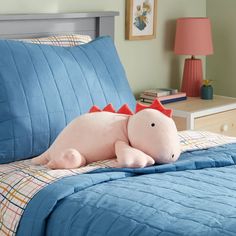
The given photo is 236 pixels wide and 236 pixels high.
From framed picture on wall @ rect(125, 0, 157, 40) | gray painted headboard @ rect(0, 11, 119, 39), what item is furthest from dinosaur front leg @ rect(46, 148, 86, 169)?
framed picture on wall @ rect(125, 0, 157, 40)

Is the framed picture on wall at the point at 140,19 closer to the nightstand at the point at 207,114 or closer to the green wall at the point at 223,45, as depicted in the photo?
the nightstand at the point at 207,114

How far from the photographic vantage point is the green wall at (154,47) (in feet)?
12.5

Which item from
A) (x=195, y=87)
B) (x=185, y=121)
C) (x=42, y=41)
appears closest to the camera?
(x=42, y=41)

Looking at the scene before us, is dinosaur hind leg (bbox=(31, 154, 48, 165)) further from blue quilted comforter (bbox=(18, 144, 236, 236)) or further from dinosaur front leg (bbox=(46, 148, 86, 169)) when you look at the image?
blue quilted comforter (bbox=(18, 144, 236, 236))

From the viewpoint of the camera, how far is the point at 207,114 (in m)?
3.71

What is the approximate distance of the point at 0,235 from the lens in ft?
7.30

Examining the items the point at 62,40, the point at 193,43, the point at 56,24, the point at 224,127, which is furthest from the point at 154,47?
the point at 62,40

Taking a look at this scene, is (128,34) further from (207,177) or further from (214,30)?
(207,177)

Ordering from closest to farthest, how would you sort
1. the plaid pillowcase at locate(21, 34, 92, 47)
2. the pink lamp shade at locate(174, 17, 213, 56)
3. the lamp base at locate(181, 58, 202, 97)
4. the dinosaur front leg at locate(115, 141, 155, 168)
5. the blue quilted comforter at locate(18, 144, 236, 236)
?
the blue quilted comforter at locate(18, 144, 236, 236) → the dinosaur front leg at locate(115, 141, 155, 168) → the plaid pillowcase at locate(21, 34, 92, 47) → the pink lamp shade at locate(174, 17, 213, 56) → the lamp base at locate(181, 58, 202, 97)

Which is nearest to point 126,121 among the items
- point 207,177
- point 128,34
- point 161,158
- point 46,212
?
point 161,158

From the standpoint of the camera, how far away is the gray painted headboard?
121 inches

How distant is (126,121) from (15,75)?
0.48m

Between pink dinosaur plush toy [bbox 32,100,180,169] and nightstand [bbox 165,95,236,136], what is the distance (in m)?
1.14

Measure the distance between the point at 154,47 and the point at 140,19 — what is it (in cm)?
25
